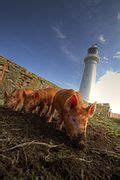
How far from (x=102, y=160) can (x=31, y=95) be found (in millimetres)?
4105

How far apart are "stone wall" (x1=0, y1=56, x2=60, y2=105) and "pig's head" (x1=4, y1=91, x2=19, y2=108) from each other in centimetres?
69

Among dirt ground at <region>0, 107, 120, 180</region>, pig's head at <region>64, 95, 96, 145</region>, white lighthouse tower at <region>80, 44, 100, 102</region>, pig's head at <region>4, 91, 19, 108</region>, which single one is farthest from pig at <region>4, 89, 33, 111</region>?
white lighthouse tower at <region>80, 44, 100, 102</region>

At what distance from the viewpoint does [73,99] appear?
4.18m

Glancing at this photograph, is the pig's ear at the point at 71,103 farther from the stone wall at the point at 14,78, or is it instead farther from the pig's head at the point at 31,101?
the stone wall at the point at 14,78

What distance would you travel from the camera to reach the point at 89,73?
47.8 metres

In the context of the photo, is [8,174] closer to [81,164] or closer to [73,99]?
[81,164]

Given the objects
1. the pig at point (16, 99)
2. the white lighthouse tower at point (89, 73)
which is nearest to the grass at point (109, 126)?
the pig at point (16, 99)

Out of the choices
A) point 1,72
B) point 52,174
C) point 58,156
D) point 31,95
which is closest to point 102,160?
point 58,156

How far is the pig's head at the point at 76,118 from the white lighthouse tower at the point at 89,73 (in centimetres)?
4104

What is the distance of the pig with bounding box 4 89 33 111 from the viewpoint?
22.4 feet

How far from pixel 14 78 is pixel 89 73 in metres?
40.9

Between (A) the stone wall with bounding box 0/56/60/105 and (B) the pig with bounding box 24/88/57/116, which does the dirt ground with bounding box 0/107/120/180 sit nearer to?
(B) the pig with bounding box 24/88/57/116

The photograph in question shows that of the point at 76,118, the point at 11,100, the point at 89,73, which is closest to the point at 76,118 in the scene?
the point at 76,118

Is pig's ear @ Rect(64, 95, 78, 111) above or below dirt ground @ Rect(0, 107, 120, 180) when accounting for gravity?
above
